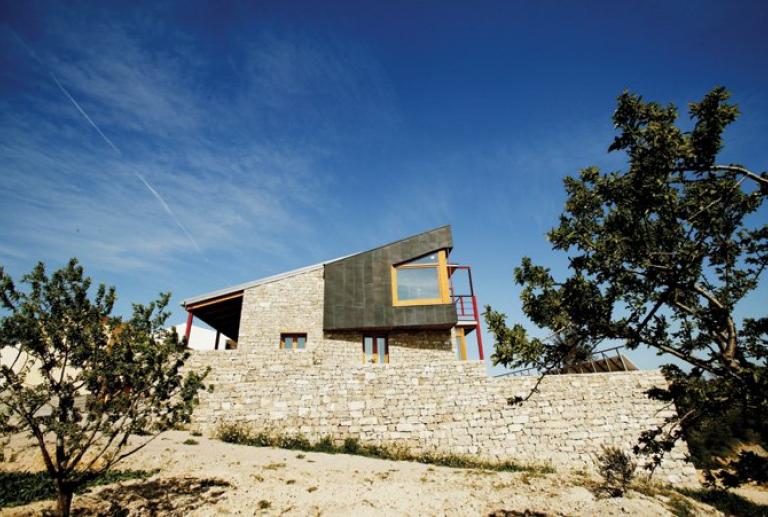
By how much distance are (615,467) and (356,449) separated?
8675mm

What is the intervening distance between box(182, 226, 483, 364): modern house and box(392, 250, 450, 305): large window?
0.16ft

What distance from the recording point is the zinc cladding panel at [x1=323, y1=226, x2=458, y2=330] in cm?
1623

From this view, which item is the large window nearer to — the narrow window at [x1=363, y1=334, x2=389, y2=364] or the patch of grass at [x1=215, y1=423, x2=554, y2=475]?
the narrow window at [x1=363, y1=334, x2=389, y2=364]

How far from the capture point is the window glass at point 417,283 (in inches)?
661

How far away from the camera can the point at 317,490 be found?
8.50 meters

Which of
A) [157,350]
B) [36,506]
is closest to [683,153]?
[157,350]

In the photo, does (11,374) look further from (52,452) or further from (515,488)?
(515,488)

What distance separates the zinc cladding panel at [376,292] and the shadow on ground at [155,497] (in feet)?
27.4

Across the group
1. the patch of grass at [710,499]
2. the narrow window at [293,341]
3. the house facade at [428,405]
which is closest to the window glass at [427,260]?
the house facade at [428,405]

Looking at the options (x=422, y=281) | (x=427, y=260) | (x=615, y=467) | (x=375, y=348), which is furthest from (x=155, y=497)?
(x=615, y=467)

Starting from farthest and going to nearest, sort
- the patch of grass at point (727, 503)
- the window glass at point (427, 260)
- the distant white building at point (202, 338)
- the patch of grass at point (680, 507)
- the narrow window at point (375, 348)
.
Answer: the distant white building at point (202, 338) < the window glass at point (427, 260) < the narrow window at point (375, 348) < the patch of grass at point (727, 503) < the patch of grass at point (680, 507)

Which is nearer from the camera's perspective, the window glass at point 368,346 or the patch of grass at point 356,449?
the patch of grass at point 356,449

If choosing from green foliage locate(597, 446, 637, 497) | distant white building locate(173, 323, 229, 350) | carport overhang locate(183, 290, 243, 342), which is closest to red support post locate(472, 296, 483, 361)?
green foliage locate(597, 446, 637, 497)

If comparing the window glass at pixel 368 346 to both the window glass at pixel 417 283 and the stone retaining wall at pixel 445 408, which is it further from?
the stone retaining wall at pixel 445 408
